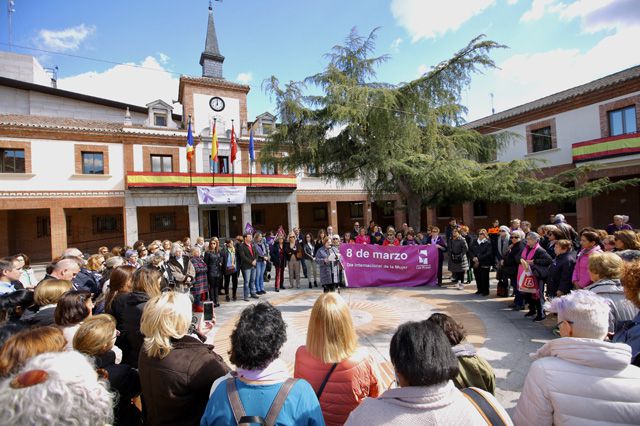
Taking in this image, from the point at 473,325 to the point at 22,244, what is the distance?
87.4ft

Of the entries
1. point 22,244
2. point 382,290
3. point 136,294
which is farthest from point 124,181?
point 136,294

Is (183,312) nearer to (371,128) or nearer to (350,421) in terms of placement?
(350,421)

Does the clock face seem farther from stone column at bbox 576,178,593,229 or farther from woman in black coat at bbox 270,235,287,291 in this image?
stone column at bbox 576,178,593,229

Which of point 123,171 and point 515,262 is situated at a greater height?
point 123,171

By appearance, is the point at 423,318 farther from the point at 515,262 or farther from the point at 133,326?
the point at 133,326

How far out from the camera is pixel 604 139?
1670 cm

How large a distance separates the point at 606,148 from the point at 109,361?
2208cm

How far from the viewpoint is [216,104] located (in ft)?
80.3

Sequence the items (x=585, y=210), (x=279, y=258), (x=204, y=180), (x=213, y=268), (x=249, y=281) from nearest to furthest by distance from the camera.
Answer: (x=213, y=268) < (x=249, y=281) < (x=279, y=258) < (x=585, y=210) < (x=204, y=180)

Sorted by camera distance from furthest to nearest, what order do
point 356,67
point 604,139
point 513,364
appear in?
point 604,139
point 356,67
point 513,364

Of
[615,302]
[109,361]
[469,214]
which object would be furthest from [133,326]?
[469,214]

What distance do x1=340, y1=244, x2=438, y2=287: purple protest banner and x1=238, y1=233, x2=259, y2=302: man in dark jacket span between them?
2.62 metres

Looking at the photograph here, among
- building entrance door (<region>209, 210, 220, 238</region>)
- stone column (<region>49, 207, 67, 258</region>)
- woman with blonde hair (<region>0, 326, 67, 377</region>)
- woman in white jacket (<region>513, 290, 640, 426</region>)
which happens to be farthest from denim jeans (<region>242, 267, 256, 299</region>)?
building entrance door (<region>209, 210, 220, 238</region>)

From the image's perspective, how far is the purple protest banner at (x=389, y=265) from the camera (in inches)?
382
